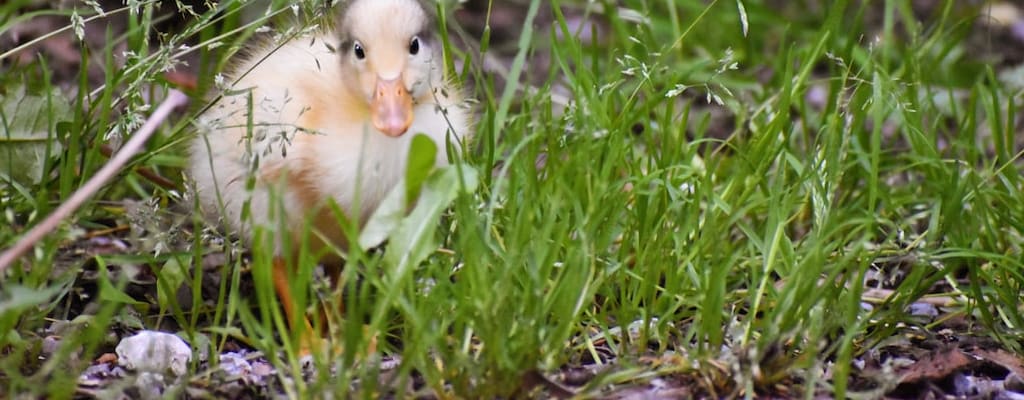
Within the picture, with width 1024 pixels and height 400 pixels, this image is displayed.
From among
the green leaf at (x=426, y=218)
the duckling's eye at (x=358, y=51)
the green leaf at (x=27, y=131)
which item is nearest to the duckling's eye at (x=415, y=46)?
the duckling's eye at (x=358, y=51)

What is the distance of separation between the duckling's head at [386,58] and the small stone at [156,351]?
0.56 m

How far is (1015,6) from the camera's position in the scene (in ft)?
18.4

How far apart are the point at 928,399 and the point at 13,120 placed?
6.60 feet

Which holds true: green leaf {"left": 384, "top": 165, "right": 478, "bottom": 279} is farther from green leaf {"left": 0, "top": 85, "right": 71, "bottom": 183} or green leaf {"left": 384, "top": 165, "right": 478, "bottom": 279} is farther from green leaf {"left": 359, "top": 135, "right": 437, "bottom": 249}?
green leaf {"left": 0, "top": 85, "right": 71, "bottom": 183}

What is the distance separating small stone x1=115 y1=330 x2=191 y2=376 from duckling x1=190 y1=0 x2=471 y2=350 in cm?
22

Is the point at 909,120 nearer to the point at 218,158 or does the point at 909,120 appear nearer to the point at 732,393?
the point at 732,393

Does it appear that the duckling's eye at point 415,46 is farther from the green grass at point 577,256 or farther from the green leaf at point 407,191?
the green leaf at point 407,191

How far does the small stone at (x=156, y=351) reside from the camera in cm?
239

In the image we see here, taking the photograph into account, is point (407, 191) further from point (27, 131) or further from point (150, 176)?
point (27, 131)

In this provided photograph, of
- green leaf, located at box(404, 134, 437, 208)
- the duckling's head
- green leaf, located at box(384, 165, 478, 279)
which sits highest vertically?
the duckling's head

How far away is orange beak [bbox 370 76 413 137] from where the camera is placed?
2.53 meters

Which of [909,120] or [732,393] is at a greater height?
[909,120]

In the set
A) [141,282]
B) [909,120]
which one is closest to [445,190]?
[141,282]

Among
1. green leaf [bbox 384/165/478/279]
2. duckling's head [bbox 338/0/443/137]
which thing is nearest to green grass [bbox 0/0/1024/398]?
green leaf [bbox 384/165/478/279]
